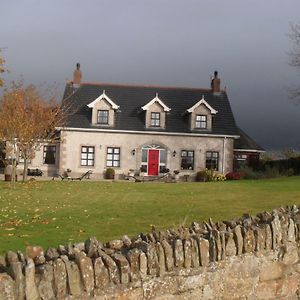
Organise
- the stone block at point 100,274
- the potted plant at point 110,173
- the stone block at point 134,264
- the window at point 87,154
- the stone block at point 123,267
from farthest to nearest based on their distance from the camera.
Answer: the window at point 87,154 → the potted plant at point 110,173 → the stone block at point 134,264 → the stone block at point 123,267 → the stone block at point 100,274

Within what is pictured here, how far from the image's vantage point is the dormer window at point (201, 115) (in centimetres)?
4944

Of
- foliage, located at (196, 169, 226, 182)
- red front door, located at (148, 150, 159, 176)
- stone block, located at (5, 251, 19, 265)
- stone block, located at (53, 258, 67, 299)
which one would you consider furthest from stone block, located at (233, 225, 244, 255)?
red front door, located at (148, 150, 159, 176)

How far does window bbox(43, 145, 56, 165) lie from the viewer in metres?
49.5

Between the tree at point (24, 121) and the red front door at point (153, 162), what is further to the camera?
the red front door at point (153, 162)

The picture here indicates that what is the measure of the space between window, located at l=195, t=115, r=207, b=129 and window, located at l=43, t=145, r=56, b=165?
13887mm

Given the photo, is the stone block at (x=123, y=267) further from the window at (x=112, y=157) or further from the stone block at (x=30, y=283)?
the window at (x=112, y=157)

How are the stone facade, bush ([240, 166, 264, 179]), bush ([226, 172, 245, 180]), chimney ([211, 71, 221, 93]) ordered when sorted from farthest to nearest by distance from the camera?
chimney ([211, 71, 221, 93])
the stone facade
bush ([226, 172, 245, 180])
bush ([240, 166, 264, 179])

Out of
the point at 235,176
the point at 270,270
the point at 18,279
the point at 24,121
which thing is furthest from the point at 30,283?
the point at 235,176

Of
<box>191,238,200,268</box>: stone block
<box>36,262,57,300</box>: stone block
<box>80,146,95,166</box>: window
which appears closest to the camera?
<box>36,262,57,300</box>: stone block

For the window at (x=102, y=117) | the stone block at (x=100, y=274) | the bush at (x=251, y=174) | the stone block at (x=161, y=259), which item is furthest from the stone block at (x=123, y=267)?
the window at (x=102, y=117)

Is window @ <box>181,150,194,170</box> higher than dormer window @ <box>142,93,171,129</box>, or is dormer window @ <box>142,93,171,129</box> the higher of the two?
dormer window @ <box>142,93,171,129</box>

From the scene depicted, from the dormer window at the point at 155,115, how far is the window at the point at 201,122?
9.69 feet

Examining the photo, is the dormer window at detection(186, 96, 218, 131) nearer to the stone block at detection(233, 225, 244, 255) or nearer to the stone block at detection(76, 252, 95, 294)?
the stone block at detection(233, 225, 244, 255)

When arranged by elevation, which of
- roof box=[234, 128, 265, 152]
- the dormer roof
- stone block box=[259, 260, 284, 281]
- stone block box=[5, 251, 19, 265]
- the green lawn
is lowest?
the green lawn
